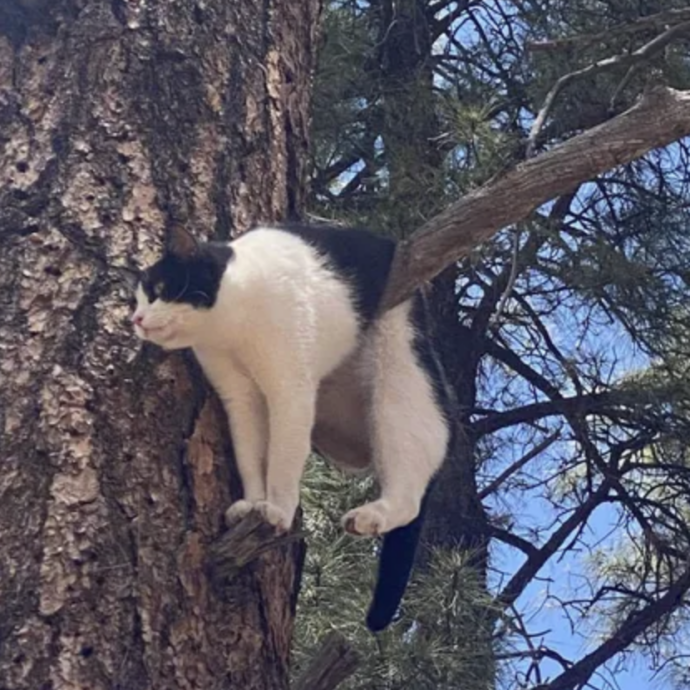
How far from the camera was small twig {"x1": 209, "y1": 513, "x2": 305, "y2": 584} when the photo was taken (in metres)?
1.34

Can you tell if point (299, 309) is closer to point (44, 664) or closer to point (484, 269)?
point (44, 664)

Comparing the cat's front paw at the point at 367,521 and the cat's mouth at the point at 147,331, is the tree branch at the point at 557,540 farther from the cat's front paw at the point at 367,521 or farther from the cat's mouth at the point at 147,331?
the cat's mouth at the point at 147,331

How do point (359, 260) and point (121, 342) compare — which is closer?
point (121, 342)

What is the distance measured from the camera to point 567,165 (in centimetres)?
148

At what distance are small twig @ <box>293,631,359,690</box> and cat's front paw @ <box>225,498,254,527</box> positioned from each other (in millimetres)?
165

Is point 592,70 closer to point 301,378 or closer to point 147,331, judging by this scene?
point 301,378

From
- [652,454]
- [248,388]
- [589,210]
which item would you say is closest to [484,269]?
[589,210]

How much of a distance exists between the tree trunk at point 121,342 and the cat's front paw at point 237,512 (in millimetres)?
15

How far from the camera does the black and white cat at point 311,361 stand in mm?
1505

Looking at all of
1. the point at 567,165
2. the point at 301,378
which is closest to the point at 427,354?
the point at 301,378

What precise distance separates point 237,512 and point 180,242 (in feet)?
0.98

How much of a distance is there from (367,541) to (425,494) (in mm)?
636

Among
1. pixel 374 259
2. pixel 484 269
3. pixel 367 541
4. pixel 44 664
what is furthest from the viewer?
pixel 484 269

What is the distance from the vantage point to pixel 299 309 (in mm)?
1647
